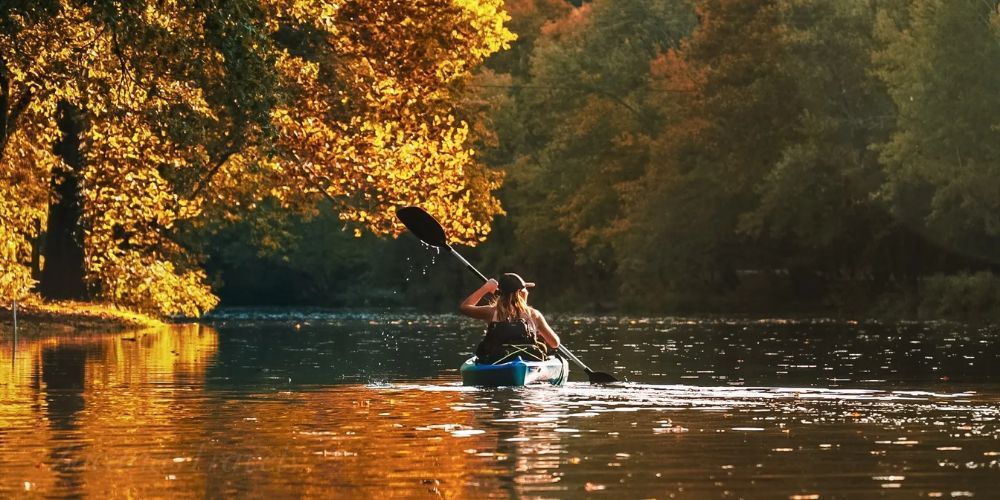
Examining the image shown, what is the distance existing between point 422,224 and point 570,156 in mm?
59046

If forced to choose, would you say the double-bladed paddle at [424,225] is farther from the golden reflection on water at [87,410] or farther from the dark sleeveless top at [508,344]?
the dark sleeveless top at [508,344]

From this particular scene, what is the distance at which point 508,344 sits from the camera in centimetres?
2614

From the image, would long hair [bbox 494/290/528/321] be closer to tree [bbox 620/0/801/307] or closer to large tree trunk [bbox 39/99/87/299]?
large tree trunk [bbox 39/99/87/299]

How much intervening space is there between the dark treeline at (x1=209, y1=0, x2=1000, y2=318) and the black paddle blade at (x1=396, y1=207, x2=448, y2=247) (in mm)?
18725

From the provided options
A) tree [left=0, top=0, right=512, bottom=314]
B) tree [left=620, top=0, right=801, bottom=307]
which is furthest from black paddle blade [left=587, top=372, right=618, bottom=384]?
tree [left=620, top=0, right=801, bottom=307]

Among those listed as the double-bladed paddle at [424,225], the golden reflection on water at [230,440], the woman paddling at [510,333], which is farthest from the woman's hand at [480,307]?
the double-bladed paddle at [424,225]

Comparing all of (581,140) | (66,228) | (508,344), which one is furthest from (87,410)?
(581,140)

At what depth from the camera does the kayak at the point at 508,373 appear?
25625 mm

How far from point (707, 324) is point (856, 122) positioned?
14445 millimetres

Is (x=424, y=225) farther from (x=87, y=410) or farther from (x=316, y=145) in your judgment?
(x=87, y=410)

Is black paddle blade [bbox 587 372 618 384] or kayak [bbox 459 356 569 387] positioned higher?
kayak [bbox 459 356 569 387]

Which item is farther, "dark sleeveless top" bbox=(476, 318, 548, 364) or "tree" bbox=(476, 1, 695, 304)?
"tree" bbox=(476, 1, 695, 304)

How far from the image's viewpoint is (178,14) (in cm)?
2786

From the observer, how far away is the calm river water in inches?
568
